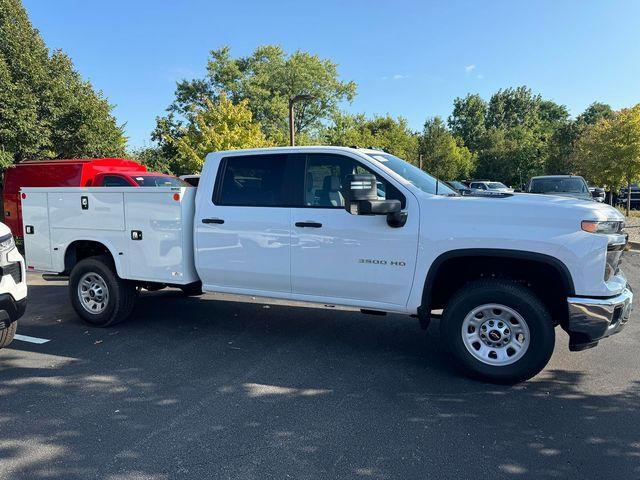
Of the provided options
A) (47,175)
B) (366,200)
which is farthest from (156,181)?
(366,200)

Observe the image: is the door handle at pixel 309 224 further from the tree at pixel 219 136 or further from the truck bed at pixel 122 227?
the tree at pixel 219 136

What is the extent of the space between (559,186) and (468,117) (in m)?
68.1

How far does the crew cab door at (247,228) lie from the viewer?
4895mm

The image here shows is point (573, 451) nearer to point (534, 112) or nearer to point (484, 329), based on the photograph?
point (484, 329)

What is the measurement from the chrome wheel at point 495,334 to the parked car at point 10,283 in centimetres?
408

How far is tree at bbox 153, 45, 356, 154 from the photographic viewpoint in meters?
38.5

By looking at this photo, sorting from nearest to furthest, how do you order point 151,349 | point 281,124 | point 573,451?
point 573,451 → point 151,349 → point 281,124

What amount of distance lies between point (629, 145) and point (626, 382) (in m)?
18.7

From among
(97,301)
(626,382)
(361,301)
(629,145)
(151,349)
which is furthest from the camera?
(629,145)

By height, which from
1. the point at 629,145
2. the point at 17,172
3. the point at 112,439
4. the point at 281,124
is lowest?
the point at 112,439

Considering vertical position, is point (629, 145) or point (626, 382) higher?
point (629, 145)

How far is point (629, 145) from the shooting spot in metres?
19.3

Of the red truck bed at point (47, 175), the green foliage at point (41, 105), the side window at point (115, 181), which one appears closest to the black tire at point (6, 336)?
the side window at point (115, 181)

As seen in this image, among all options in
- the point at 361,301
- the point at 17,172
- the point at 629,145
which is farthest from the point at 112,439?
the point at 629,145
